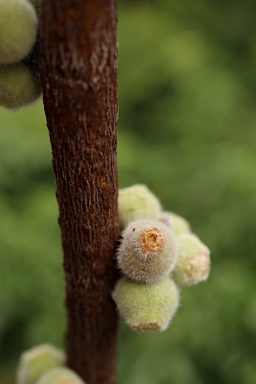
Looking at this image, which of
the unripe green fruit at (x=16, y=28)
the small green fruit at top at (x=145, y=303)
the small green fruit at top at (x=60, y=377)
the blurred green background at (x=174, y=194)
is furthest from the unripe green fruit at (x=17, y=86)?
the blurred green background at (x=174, y=194)

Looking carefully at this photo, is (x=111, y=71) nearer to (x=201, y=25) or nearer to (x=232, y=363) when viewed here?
(x=232, y=363)

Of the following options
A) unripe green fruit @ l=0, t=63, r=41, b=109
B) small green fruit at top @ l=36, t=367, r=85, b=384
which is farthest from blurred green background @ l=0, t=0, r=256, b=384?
unripe green fruit @ l=0, t=63, r=41, b=109

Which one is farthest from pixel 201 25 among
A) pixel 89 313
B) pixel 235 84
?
pixel 89 313

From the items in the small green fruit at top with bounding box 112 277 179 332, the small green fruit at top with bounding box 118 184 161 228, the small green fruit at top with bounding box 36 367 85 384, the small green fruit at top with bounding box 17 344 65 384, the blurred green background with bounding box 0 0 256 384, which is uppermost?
the small green fruit at top with bounding box 118 184 161 228

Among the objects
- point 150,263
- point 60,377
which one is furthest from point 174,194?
point 150,263

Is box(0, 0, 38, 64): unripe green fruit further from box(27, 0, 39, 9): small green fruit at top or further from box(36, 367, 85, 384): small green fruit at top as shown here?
box(36, 367, 85, 384): small green fruit at top
